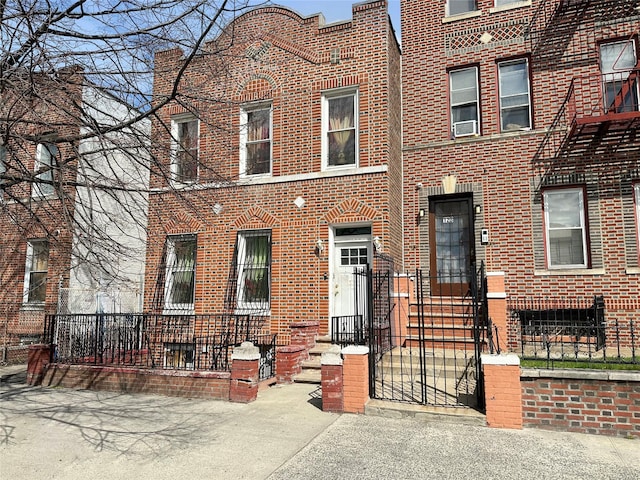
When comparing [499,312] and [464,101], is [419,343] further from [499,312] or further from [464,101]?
[464,101]

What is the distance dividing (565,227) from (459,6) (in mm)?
6108

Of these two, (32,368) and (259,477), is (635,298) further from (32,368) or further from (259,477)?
(32,368)

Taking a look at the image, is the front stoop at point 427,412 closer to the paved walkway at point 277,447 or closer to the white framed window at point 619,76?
the paved walkway at point 277,447

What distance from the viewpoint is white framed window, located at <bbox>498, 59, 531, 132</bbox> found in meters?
11.2

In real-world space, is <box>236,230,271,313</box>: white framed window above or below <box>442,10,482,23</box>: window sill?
below

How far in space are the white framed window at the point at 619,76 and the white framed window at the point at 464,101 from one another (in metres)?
2.70

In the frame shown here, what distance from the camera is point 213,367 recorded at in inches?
335

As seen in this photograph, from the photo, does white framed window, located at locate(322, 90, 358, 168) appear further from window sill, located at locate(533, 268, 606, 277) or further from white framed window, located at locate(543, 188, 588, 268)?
window sill, located at locate(533, 268, 606, 277)

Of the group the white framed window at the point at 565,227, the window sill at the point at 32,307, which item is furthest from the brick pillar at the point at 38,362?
the white framed window at the point at 565,227

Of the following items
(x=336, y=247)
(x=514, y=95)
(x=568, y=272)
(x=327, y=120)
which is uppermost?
(x=514, y=95)

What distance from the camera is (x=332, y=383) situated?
22.1ft

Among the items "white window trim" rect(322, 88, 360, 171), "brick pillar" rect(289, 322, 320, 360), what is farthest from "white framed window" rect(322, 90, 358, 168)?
"brick pillar" rect(289, 322, 320, 360)

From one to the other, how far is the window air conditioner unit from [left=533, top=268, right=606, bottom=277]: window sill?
11.8 ft

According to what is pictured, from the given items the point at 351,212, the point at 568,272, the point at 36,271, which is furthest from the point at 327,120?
the point at 36,271
